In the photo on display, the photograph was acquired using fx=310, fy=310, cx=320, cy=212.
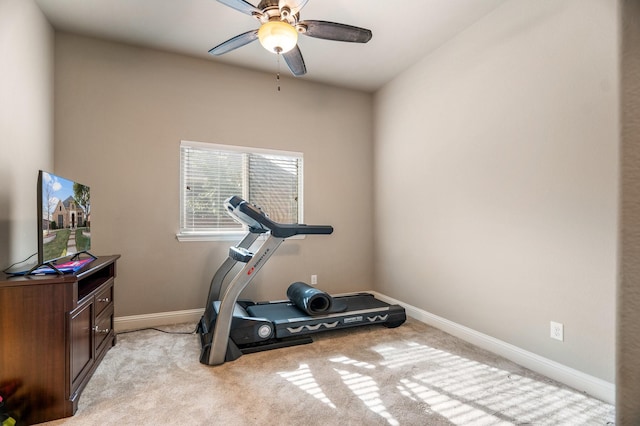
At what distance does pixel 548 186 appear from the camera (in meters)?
2.19

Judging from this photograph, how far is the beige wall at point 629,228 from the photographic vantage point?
0.41 meters

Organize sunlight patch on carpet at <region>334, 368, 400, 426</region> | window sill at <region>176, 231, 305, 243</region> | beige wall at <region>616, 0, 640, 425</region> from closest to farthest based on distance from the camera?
beige wall at <region>616, 0, 640, 425</region>, sunlight patch on carpet at <region>334, 368, 400, 426</region>, window sill at <region>176, 231, 305, 243</region>

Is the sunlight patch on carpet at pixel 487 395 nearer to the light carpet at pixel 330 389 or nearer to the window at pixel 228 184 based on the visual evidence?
the light carpet at pixel 330 389

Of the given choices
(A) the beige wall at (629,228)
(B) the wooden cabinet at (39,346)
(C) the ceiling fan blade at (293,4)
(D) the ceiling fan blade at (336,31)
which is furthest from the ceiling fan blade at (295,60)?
(A) the beige wall at (629,228)

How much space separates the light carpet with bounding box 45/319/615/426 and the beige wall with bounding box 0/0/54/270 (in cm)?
111

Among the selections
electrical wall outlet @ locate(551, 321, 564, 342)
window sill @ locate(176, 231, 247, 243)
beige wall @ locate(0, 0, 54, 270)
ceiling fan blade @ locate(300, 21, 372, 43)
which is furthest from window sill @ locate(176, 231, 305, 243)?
electrical wall outlet @ locate(551, 321, 564, 342)

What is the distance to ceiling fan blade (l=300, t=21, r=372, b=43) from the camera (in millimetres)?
2088

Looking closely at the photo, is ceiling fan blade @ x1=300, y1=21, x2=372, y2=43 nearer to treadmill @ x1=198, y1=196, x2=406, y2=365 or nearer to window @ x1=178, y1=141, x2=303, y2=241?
treadmill @ x1=198, y1=196, x2=406, y2=365

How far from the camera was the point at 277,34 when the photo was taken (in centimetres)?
195

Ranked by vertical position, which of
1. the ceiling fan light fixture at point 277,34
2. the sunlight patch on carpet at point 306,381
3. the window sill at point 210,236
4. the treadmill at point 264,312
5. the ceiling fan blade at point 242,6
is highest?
the ceiling fan blade at point 242,6

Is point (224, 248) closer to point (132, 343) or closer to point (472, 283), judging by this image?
point (132, 343)

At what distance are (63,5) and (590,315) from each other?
4.44 metres

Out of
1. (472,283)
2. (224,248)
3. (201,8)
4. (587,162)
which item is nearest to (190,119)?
(201,8)

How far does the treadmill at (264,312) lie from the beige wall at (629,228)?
213 centimetres
